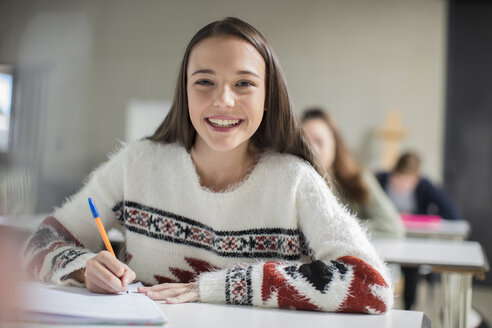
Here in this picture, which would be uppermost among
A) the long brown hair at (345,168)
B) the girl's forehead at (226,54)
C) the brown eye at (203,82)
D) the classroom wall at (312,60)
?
the classroom wall at (312,60)

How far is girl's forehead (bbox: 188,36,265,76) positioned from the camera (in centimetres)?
85

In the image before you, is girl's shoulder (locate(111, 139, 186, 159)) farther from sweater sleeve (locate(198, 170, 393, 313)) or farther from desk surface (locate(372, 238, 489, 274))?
desk surface (locate(372, 238, 489, 274))

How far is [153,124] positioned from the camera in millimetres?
5363

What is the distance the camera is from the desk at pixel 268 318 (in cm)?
71

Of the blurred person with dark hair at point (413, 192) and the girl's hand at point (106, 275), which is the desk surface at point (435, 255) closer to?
the girl's hand at point (106, 275)

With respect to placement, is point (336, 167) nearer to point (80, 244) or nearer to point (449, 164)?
point (80, 244)

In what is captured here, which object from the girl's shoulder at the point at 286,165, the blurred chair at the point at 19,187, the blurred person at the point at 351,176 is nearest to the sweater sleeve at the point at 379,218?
the blurred person at the point at 351,176

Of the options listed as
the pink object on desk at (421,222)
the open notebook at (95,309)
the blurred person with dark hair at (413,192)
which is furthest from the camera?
the blurred person with dark hair at (413,192)

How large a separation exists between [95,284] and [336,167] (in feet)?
5.51

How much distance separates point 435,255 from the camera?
6.10 ft

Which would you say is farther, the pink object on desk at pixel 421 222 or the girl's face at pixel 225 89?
the pink object on desk at pixel 421 222

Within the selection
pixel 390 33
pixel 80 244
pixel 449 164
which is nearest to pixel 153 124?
pixel 390 33

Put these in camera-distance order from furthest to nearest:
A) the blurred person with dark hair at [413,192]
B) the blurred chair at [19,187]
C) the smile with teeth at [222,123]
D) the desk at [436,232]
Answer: the blurred person with dark hair at [413,192]
the desk at [436,232]
the smile with teeth at [222,123]
the blurred chair at [19,187]

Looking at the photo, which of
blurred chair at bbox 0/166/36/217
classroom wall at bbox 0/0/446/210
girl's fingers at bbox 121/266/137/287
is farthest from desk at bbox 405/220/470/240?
blurred chair at bbox 0/166/36/217
